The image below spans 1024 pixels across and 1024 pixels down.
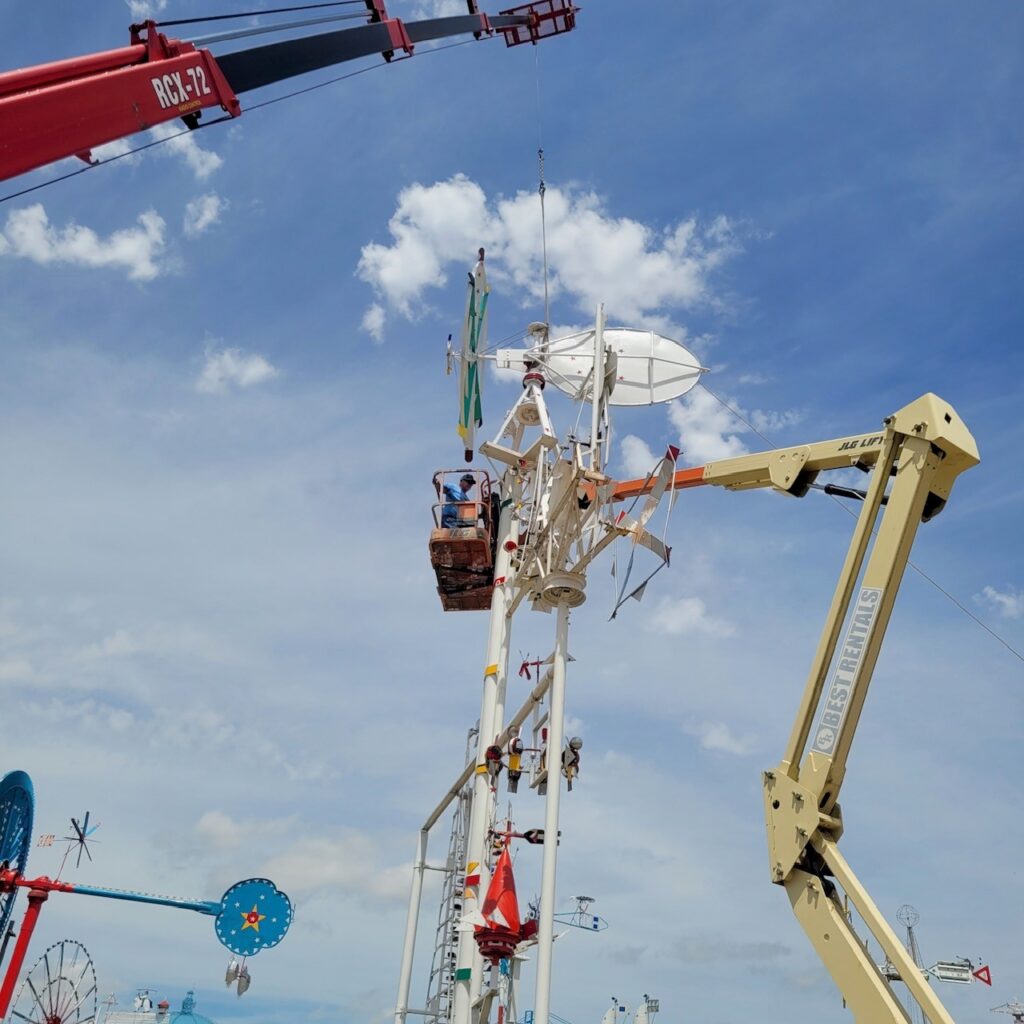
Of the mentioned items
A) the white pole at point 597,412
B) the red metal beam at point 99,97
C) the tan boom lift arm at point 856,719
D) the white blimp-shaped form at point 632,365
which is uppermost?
the white blimp-shaped form at point 632,365

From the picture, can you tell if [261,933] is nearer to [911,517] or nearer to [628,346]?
[628,346]

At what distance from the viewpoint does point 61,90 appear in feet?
35.3

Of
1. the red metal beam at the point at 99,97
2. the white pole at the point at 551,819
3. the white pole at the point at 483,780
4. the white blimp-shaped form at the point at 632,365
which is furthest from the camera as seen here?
the white blimp-shaped form at the point at 632,365

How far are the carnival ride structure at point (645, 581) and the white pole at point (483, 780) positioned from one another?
38mm

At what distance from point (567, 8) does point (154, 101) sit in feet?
59.6

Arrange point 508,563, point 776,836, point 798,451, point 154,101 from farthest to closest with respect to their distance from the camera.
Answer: point 508,563
point 798,451
point 154,101
point 776,836

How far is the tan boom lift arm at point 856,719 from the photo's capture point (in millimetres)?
10508

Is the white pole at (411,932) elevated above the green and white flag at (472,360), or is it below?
below

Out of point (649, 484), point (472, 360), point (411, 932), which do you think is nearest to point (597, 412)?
point (649, 484)

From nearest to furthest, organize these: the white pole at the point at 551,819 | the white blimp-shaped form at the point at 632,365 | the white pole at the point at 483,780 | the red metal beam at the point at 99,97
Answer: the red metal beam at the point at 99,97 < the white pole at the point at 551,819 < the white pole at the point at 483,780 < the white blimp-shaped form at the point at 632,365

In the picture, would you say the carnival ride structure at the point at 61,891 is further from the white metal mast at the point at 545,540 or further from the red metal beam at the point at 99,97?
the red metal beam at the point at 99,97

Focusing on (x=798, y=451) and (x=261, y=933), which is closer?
(x=798, y=451)

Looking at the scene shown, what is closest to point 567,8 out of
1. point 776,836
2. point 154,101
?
point 154,101

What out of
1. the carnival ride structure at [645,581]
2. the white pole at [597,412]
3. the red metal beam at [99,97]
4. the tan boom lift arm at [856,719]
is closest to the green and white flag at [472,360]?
the carnival ride structure at [645,581]
